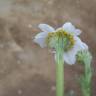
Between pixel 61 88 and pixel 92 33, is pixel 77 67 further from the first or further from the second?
pixel 61 88

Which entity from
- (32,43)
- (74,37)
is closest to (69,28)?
(74,37)

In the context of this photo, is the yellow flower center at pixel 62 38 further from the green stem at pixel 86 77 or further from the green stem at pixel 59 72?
the green stem at pixel 86 77

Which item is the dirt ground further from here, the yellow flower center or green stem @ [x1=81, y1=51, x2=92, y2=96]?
the yellow flower center

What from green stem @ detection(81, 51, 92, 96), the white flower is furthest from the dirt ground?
the white flower

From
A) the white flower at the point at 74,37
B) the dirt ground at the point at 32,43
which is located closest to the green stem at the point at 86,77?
the white flower at the point at 74,37

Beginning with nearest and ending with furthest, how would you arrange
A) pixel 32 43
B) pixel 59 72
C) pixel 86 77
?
pixel 59 72, pixel 86 77, pixel 32 43

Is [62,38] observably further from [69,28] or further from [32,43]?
[32,43]

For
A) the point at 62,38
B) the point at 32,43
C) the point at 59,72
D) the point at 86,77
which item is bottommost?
the point at 59,72

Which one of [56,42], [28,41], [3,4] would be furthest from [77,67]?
[56,42]
